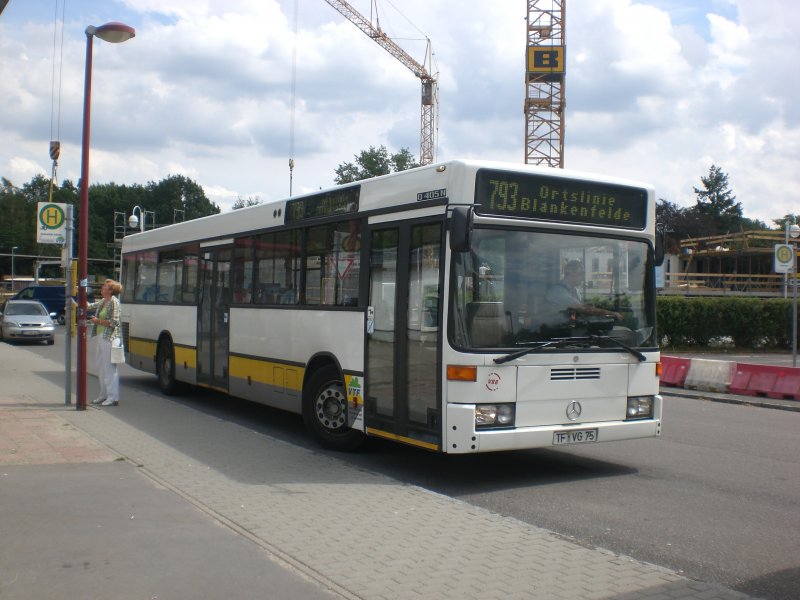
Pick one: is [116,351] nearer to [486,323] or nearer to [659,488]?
[486,323]

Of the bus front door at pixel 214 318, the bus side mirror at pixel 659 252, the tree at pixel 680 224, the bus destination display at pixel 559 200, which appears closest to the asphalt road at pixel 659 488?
the bus front door at pixel 214 318

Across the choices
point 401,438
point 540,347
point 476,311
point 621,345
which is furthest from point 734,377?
point 476,311

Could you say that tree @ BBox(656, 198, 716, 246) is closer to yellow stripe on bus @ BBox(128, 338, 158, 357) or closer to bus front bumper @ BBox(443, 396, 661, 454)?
yellow stripe on bus @ BBox(128, 338, 158, 357)

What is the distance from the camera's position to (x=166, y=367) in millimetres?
15055

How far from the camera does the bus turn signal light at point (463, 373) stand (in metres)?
7.48

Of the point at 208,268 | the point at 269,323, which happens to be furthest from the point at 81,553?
the point at 208,268

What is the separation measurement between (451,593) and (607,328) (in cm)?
415

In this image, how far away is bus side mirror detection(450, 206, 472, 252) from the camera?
7246 mm

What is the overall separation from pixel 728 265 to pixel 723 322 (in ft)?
109

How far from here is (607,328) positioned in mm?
8297

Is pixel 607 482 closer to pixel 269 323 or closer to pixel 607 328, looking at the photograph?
pixel 607 328

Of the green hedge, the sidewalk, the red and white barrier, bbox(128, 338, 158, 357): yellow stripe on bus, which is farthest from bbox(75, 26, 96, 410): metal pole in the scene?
the green hedge

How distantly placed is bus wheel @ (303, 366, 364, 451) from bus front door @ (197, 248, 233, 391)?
2.98m

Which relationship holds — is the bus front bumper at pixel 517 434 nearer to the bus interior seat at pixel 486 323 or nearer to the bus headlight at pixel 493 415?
the bus headlight at pixel 493 415
